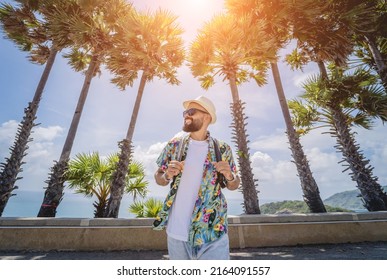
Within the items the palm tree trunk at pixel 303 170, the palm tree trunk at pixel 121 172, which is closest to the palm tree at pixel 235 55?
the palm tree trunk at pixel 303 170

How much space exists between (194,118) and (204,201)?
80cm

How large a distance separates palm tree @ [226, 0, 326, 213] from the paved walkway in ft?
8.60

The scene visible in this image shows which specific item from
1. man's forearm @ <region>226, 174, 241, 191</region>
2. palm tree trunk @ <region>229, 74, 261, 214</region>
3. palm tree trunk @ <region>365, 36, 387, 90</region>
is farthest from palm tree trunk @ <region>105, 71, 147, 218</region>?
palm tree trunk @ <region>365, 36, 387, 90</region>

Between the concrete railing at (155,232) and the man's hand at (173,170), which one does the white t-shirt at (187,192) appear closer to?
the man's hand at (173,170)

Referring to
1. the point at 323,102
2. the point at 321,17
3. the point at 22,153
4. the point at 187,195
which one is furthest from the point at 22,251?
the point at 321,17

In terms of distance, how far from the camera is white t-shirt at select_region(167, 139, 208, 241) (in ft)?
6.06

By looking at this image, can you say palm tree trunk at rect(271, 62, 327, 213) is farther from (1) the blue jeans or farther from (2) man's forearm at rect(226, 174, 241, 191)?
(1) the blue jeans

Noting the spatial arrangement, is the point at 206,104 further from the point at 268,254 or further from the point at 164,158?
the point at 268,254

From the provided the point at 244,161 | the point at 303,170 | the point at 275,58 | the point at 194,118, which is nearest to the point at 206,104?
the point at 194,118

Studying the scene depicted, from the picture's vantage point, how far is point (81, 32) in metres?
8.52

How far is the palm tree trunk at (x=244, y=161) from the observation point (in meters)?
7.40
